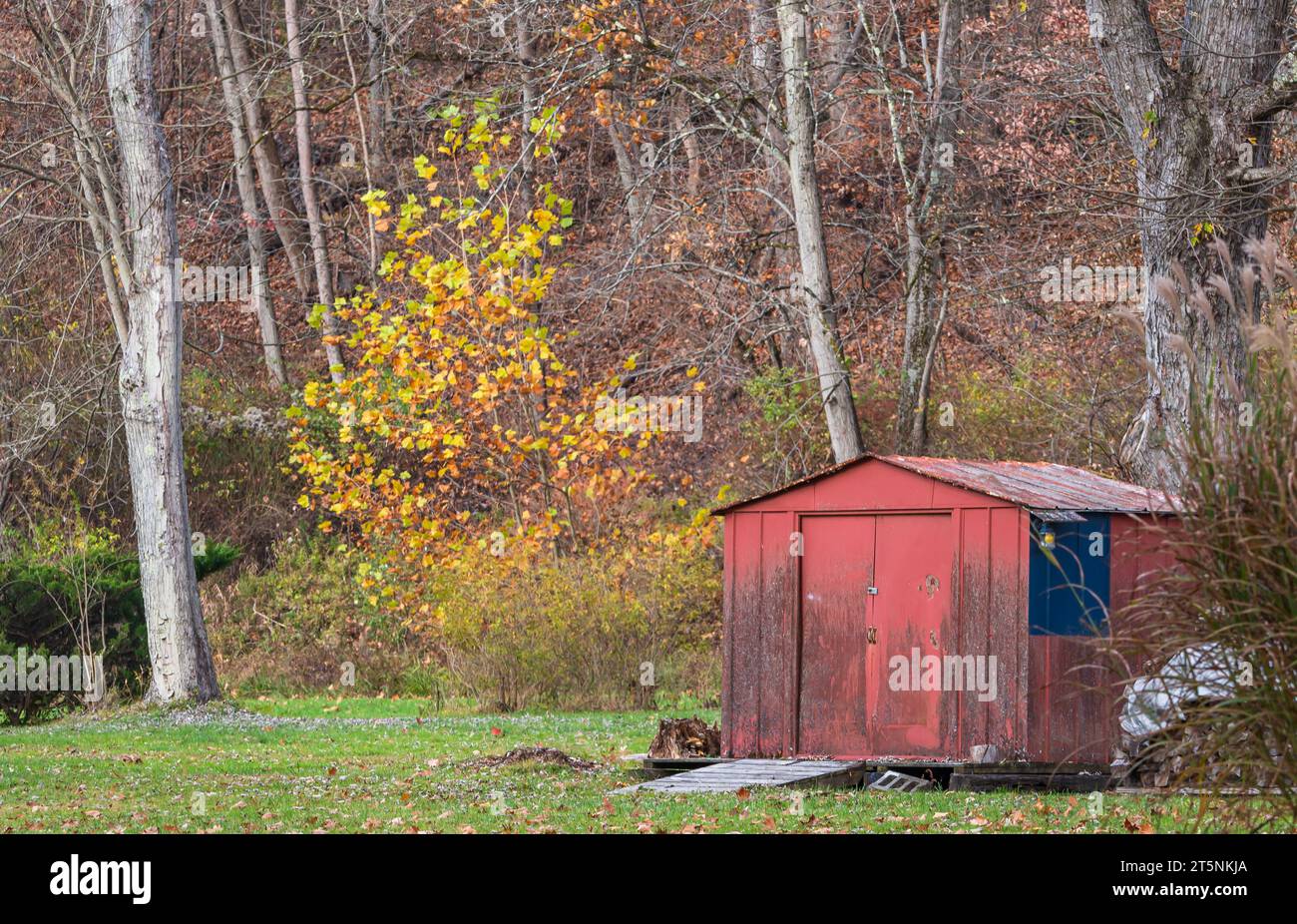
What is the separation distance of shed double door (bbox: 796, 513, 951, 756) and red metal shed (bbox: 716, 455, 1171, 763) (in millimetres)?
12

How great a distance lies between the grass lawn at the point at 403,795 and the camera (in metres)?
11.0

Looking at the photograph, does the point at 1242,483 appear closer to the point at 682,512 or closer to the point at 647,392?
the point at 682,512

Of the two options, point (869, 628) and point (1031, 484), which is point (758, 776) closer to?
point (869, 628)

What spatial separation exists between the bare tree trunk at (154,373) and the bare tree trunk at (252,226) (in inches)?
443

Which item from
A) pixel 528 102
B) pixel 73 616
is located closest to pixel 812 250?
pixel 528 102

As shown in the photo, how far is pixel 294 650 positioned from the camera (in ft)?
91.6

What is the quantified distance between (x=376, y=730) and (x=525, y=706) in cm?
345

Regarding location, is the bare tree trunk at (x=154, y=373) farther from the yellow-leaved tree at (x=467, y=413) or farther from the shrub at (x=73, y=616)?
the yellow-leaved tree at (x=467, y=413)

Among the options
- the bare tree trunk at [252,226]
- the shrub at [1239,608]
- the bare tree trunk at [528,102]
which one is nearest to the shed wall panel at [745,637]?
the bare tree trunk at [528,102]

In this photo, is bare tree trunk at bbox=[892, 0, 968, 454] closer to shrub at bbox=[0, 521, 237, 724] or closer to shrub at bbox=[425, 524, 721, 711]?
shrub at bbox=[425, 524, 721, 711]

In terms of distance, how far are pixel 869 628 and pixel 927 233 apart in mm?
9834

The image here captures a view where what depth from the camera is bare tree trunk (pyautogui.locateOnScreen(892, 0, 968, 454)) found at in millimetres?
23125

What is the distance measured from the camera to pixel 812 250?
2202 cm
